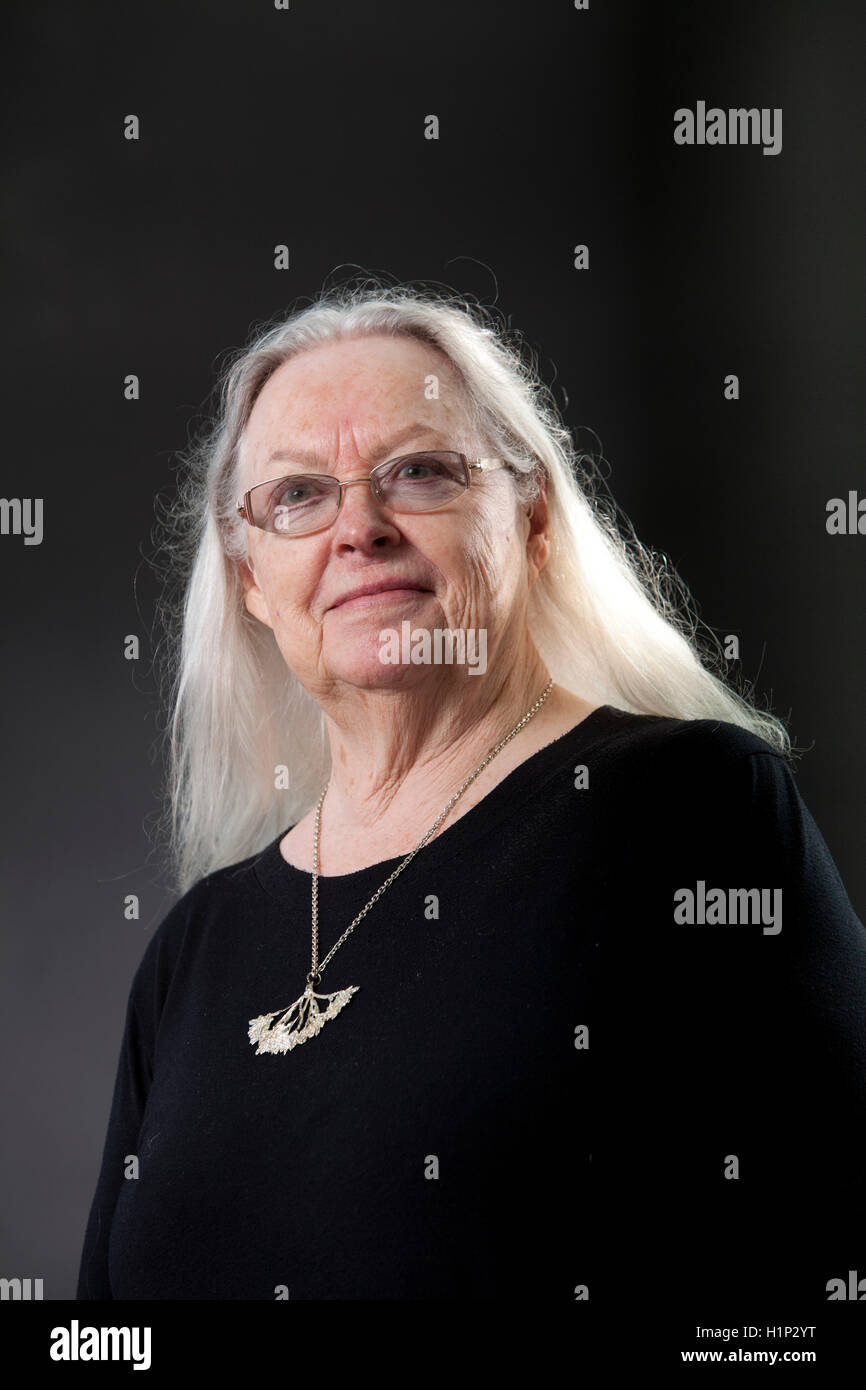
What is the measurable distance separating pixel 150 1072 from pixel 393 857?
470 millimetres

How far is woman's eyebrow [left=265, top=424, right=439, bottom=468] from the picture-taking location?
150cm

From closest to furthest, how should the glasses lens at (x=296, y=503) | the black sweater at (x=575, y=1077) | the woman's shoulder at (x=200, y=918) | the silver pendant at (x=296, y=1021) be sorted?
the black sweater at (x=575, y=1077) → the silver pendant at (x=296, y=1021) → the glasses lens at (x=296, y=503) → the woman's shoulder at (x=200, y=918)

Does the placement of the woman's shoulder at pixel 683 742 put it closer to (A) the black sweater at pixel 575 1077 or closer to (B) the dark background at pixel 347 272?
(A) the black sweater at pixel 575 1077

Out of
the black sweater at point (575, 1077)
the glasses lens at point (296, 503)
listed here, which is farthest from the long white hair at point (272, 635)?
the black sweater at point (575, 1077)

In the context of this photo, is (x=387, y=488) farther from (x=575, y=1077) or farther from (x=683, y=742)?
(x=575, y=1077)

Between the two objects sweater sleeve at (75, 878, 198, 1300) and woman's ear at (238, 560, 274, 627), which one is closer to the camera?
sweater sleeve at (75, 878, 198, 1300)

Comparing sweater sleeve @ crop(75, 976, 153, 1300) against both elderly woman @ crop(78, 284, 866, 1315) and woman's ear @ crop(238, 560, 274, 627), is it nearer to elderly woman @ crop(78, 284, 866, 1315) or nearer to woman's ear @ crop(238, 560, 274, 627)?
elderly woman @ crop(78, 284, 866, 1315)

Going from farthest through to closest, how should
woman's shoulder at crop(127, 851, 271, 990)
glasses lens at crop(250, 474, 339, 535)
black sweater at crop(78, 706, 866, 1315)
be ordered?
woman's shoulder at crop(127, 851, 271, 990) < glasses lens at crop(250, 474, 339, 535) < black sweater at crop(78, 706, 866, 1315)

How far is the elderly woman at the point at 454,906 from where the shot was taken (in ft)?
4.04

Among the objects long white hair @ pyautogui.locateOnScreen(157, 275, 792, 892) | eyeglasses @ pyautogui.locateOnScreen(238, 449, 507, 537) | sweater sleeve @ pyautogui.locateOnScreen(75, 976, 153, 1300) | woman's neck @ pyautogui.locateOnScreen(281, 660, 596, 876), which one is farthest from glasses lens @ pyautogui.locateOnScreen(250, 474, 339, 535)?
sweater sleeve @ pyautogui.locateOnScreen(75, 976, 153, 1300)

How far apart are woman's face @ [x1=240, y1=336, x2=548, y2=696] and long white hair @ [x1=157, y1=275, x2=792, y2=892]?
0.04 metres

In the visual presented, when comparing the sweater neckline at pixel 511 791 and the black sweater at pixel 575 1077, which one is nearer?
the black sweater at pixel 575 1077
